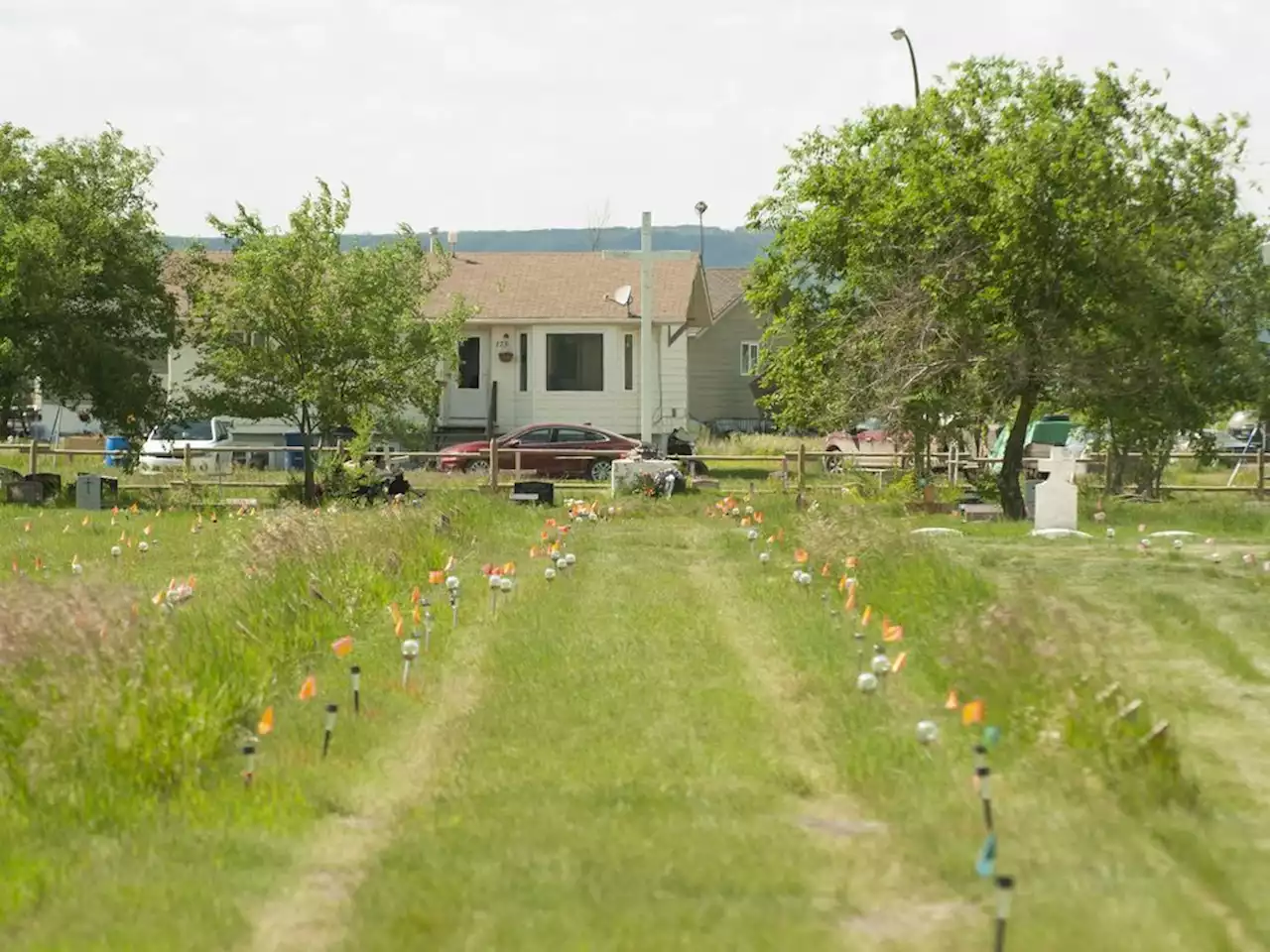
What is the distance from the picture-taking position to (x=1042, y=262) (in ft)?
89.9

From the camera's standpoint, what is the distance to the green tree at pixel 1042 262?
2728 cm

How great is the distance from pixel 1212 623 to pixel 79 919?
400 inches

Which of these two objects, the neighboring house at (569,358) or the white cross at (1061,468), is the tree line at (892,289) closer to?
the white cross at (1061,468)

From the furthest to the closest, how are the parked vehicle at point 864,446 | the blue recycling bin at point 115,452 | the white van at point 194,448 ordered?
the white van at point 194,448, the parked vehicle at point 864,446, the blue recycling bin at point 115,452

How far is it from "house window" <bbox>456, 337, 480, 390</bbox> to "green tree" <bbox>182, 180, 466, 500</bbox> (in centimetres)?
1666

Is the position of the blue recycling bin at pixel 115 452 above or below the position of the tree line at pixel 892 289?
below

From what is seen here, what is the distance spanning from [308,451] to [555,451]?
787 cm

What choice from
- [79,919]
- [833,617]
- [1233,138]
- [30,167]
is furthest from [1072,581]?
[30,167]

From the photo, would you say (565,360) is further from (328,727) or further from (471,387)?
(328,727)

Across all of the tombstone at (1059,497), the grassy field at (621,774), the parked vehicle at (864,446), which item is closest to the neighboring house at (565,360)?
the parked vehicle at (864,446)

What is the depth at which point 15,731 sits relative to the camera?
9.27m

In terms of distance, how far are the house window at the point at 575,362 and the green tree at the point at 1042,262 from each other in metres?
18.7

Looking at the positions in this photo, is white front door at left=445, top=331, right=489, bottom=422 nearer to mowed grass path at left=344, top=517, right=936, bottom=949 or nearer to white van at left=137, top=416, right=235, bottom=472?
white van at left=137, top=416, right=235, bottom=472

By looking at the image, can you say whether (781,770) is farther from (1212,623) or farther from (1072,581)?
(1072,581)
